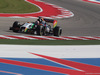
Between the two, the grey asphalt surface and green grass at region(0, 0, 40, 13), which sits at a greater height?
the grey asphalt surface

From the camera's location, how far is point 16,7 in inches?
963

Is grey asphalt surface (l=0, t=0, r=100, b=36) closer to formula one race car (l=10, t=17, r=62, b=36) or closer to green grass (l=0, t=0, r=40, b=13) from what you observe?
formula one race car (l=10, t=17, r=62, b=36)

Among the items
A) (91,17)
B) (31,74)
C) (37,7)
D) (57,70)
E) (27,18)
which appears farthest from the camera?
(37,7)

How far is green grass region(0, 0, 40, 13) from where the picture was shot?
22769 mm

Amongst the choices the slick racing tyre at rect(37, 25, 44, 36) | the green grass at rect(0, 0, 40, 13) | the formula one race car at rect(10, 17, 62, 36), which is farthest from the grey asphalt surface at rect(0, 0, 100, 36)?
the green grass at rect(0, 0, 40, 13)

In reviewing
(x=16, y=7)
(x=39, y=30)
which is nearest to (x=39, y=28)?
(x=39, y=30)

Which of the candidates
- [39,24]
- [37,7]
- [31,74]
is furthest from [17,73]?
[37,7]

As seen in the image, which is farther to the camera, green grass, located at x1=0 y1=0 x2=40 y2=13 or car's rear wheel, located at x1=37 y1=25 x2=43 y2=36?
green grass, located at x1=0 y1=0 x2=40 y2=13

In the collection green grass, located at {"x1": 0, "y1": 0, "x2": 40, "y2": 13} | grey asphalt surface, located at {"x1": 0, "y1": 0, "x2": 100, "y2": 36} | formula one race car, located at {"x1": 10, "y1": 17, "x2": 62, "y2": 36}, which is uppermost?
formula one race car, located at {"x1": 10, "y1": 17, "x2": 62, "y2": 36}

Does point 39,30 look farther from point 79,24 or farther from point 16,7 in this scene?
point 16,7

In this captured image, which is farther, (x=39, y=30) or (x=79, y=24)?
(x=79, y=24)

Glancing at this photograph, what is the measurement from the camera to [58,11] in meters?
24.1

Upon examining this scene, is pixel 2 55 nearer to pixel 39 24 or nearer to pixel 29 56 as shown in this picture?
pixel 29 56

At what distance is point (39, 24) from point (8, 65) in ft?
20.0
